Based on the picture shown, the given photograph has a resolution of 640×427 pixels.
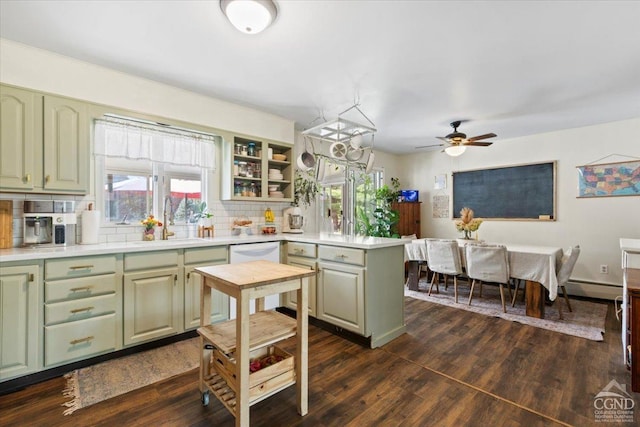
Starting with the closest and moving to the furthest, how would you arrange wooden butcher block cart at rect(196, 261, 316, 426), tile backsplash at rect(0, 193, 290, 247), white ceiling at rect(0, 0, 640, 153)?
wooden butcher block cart at rect(196, 261, 316, 426) → white ceiling at rect(0, 0, 640, 153) → tile backsplash at rect(0, 193, 290, 247)

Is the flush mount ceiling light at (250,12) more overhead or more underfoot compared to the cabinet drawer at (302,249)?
more overhead

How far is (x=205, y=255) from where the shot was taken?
2.81 meters

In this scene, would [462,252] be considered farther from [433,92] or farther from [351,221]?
[433,92]

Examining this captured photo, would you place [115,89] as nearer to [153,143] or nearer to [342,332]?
[153,143]

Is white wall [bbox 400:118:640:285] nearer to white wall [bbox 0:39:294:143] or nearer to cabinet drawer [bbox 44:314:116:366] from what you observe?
white wall [bbox 0:39:294:143]

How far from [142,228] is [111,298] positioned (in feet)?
2.82

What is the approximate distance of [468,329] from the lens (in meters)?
3.01

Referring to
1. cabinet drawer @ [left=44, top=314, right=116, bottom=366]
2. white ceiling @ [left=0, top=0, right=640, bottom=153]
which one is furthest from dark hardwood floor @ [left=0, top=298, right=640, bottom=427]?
white ceiling @ [left=0, top=0, right=640, bottom=153]

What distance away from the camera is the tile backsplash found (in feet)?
7.82

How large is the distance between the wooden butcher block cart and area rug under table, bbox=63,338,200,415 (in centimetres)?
58

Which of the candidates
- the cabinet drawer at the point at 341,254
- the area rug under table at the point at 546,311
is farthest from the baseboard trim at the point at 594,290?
the cabinet drawer at the point at 341,254

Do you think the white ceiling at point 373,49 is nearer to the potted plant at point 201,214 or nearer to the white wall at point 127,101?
the white wall at point 127,101

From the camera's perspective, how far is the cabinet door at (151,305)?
→ 239 cm

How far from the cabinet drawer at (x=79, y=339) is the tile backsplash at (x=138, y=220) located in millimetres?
810
